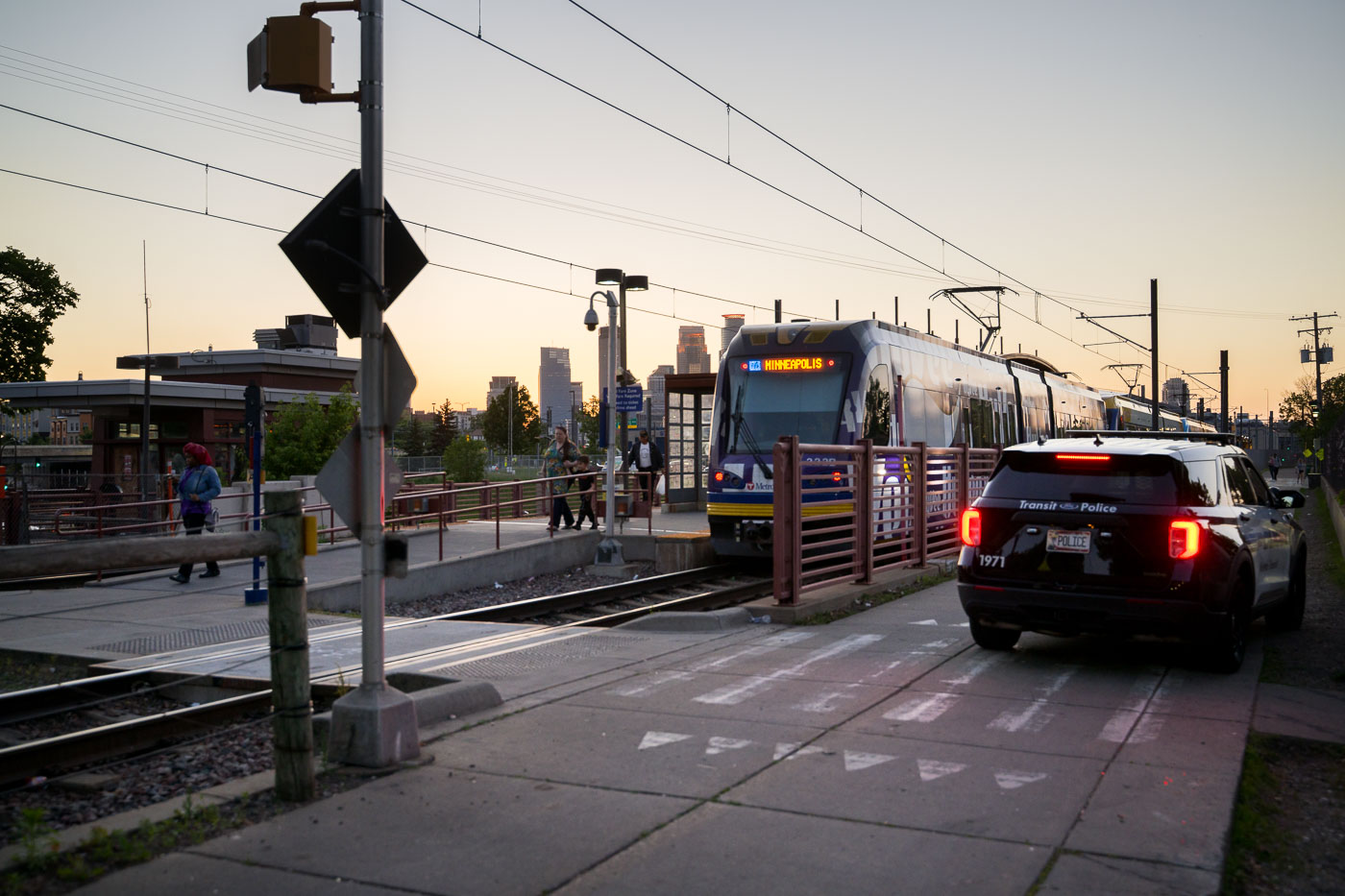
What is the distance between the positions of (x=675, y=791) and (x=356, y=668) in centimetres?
433

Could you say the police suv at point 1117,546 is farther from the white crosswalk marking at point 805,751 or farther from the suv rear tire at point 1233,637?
the white crosswalk marking at point 805,751

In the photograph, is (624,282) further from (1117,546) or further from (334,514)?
(1117,546)

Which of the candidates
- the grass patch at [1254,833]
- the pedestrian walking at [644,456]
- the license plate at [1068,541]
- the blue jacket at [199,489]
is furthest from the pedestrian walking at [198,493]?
the grass patch at [1254,833]

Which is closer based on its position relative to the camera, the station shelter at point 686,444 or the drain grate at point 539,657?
the drain grate at point 539,657

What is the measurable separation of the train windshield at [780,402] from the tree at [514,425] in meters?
106

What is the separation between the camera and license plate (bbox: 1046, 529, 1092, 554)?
28.2ft

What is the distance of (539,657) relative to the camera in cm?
974

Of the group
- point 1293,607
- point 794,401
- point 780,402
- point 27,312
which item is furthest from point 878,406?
point 27,312

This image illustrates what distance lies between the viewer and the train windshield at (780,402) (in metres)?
17.3

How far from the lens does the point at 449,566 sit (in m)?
17.4

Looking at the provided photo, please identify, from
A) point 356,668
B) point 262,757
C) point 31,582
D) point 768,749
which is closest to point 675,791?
point 768,749

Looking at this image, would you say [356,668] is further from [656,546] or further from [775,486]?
[656,546]

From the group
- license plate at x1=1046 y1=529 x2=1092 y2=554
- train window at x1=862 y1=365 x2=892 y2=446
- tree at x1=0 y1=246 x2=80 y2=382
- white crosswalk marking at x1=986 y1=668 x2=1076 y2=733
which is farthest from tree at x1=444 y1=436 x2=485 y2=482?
white crosswalk marking at x1=986 y1=668 x2=1076 y2=733

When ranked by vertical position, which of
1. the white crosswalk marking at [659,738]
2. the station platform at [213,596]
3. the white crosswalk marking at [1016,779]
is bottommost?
the station platform at [213,596]
